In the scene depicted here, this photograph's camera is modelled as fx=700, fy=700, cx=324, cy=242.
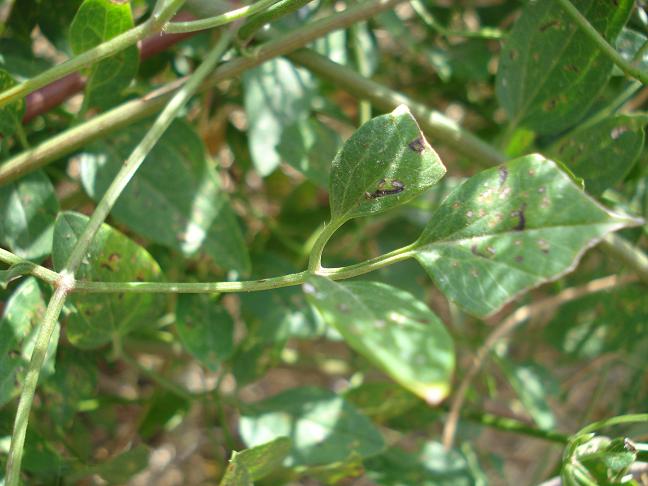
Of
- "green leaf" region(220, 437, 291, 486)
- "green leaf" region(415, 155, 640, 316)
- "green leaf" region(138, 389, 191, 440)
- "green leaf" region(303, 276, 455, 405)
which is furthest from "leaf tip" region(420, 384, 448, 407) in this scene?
"green leaf" region(138, 389, 191, 440)

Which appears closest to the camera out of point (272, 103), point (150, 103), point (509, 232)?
point (509, 232)

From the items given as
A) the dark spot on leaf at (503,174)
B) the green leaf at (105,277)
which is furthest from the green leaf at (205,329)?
the dark spot on leaf at (503,174)

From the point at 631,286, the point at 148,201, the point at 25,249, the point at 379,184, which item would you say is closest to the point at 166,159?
the point at 148,201

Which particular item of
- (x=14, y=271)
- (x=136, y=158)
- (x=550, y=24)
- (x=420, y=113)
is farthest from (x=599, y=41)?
(x=14, y=271)

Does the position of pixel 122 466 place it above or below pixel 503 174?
below

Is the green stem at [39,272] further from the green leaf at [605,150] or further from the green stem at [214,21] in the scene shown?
the green leaf at [605,150]

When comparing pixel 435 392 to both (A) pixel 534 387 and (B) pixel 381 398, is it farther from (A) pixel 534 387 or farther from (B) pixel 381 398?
(A) pixel 534 387

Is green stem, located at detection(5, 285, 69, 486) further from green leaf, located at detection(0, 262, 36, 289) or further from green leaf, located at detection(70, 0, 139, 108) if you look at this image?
green leaf, located at detection(70, 0, 139, 108)
